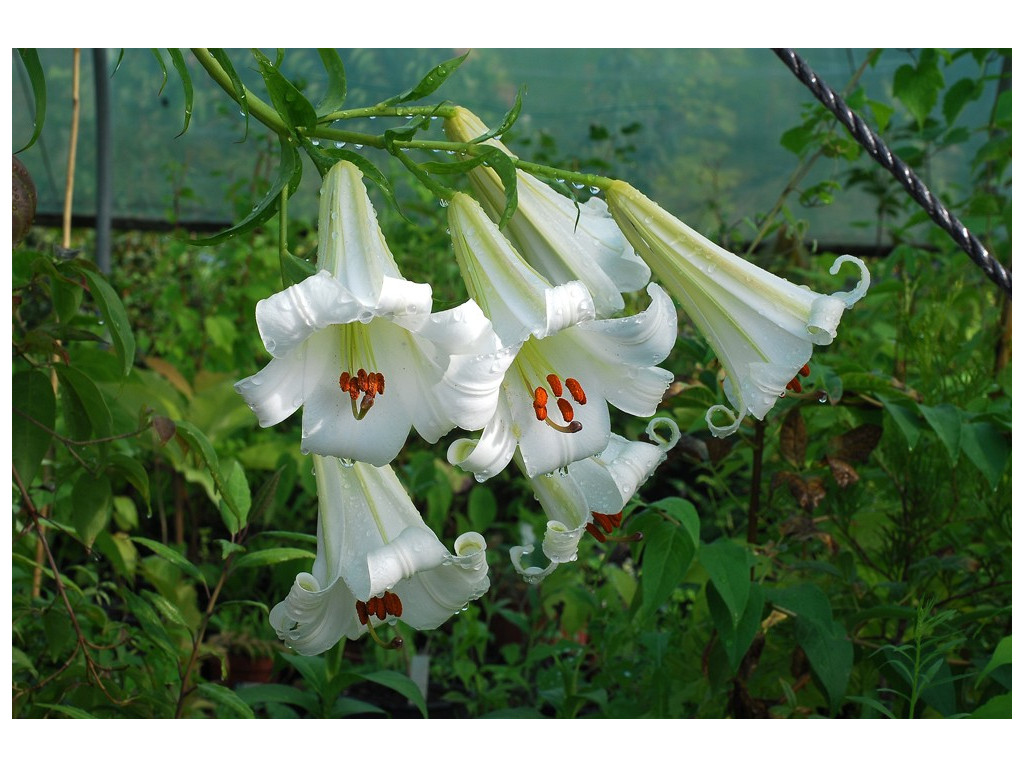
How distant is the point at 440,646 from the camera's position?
2.08 meters

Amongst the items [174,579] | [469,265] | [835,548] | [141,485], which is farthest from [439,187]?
[174,579]

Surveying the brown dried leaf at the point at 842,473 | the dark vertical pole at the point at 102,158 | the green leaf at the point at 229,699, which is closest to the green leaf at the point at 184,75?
the green leaf at the point at 229,699

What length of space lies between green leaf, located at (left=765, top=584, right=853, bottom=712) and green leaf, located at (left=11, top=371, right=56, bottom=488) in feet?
2.40

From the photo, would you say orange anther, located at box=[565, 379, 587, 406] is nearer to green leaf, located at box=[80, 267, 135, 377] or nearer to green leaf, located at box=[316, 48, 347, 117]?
green leaf, located at box=[316, 48, 347, 117]

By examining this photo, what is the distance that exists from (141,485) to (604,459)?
53 centimetres

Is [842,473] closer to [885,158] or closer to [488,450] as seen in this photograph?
[885,158]

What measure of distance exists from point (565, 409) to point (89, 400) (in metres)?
0.58

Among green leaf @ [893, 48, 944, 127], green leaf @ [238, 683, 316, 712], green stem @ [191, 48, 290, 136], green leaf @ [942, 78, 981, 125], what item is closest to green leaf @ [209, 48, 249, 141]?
green stem @ [191, 48, 290, 136]

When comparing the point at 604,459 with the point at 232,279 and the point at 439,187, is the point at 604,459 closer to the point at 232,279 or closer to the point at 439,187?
the point at 439,187

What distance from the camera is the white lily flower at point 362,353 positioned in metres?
0.53

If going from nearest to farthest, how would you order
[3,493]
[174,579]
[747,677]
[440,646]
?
[3,493] < [747,677] < [174,579] < [440,646]

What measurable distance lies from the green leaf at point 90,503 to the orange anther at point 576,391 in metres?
0.60

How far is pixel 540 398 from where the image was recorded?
2.08 ft

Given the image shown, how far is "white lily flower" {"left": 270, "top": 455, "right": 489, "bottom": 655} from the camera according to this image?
652 mm
